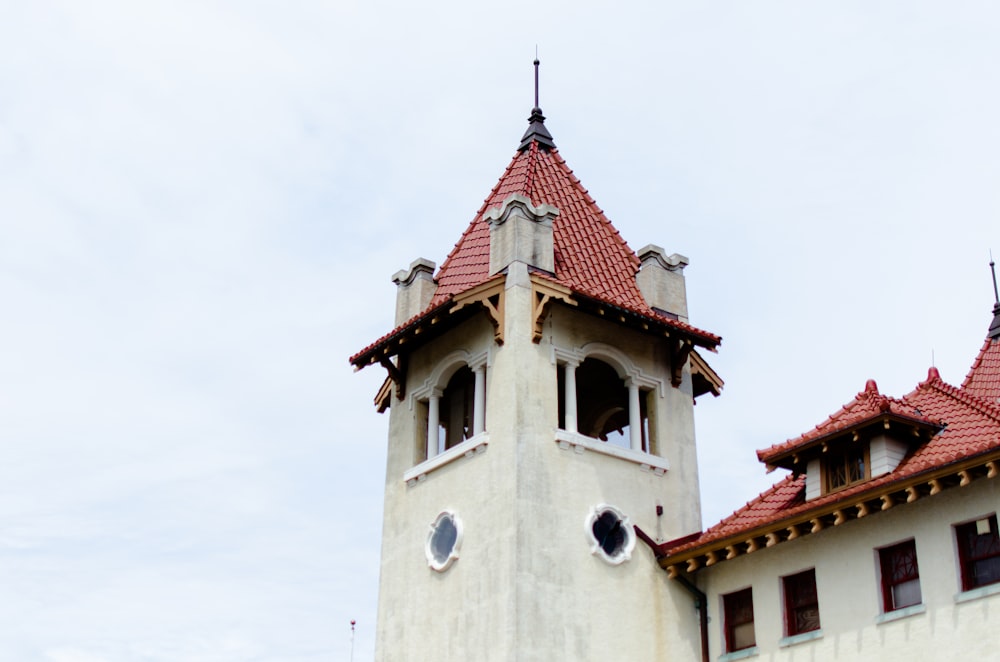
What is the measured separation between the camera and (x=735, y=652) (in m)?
25.5

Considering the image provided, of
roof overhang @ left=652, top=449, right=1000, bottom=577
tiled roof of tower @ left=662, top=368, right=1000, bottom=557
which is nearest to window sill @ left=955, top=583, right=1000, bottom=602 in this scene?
roof overhang @ left=652, top=449, right=1000, bottom=577

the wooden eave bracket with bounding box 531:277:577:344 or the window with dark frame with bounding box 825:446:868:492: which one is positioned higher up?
the wooden eave bracket with bounding box 531:277:577:344

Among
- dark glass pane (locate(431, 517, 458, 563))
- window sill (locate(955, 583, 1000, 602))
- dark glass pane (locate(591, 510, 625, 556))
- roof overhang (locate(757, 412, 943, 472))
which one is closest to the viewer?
window sill (locate(955, 583, 1000, 602))

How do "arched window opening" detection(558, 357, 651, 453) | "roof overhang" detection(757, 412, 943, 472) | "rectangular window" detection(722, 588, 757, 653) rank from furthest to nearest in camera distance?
"arched window opening" detection(558, 357, 651, 453) < "rectangular window" detection(722, 588, 757, 653) < "roof overhang" detection(757, 412, 943, 472)

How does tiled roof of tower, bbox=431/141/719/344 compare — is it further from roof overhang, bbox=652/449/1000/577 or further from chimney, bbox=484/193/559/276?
roof overhang, bbox=652/449/1000/577

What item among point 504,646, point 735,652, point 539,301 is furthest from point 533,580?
point 539,301

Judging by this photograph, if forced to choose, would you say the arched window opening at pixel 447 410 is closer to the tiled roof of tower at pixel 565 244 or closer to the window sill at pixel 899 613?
the tiled roof of tower at pixel 565 244

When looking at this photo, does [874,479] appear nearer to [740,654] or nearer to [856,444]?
[856,444]

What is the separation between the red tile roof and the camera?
30.2 m

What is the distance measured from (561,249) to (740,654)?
9.78 m

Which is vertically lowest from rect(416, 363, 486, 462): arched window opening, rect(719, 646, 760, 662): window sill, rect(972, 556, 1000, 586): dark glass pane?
rect(719, 646, 760, 662): window sill

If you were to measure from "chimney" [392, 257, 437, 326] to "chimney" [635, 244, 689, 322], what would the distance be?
4.75 m

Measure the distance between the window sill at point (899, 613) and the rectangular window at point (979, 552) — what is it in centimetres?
81

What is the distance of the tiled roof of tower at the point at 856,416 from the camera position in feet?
79.7
